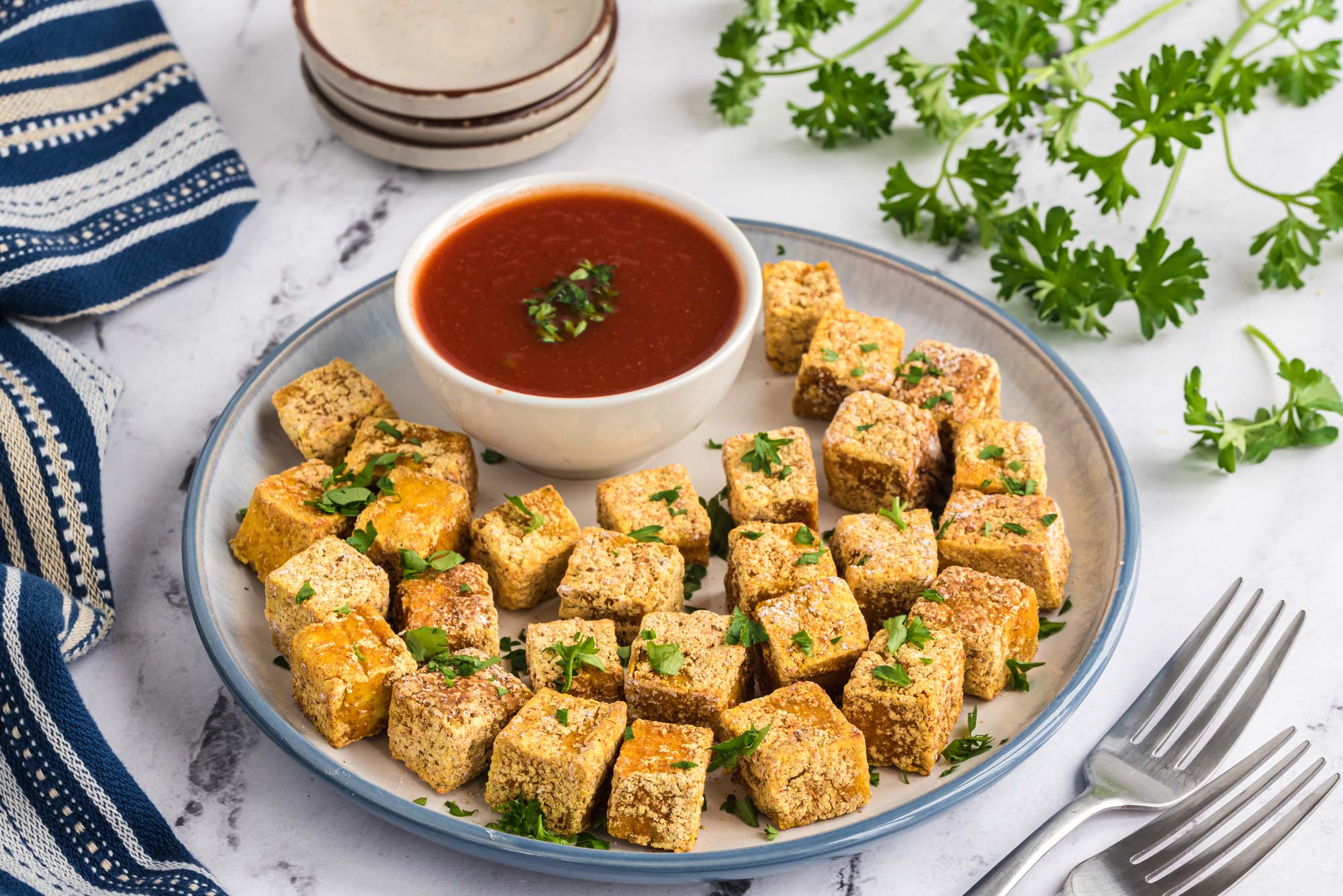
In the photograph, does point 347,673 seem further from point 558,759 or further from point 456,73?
point 456,73

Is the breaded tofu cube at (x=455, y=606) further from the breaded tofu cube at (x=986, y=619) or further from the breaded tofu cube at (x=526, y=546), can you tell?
the breaded tofu cube at (x=986, y=619)

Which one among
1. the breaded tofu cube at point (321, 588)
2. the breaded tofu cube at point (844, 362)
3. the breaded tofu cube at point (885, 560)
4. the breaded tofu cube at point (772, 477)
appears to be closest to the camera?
the breaded tofu cube at point (321, 588)

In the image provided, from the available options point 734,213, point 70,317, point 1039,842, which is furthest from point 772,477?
point 70,317

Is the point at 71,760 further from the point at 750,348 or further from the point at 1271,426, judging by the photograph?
the point at 1271,426

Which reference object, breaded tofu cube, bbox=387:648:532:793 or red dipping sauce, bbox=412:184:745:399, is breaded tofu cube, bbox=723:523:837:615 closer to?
red dipping sauce, bbox=412:184:745:399

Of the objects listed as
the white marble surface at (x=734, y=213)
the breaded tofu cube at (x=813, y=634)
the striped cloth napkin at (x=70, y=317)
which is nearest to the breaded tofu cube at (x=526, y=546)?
the breaded tofu cube at (x=813, y=634)

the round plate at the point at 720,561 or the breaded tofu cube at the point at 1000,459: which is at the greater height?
the breaded tofu cube at the point at 1000,459

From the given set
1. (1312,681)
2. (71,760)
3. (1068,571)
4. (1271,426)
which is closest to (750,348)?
(1068,571)
